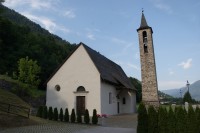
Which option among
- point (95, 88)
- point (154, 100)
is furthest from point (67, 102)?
point (154, 100)

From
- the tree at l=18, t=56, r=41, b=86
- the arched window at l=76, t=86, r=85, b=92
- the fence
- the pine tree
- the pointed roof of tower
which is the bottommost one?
the pine tree

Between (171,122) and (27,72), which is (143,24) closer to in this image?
(27,72)

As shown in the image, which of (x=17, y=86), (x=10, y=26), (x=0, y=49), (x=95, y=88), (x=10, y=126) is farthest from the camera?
(x=10, y=26)

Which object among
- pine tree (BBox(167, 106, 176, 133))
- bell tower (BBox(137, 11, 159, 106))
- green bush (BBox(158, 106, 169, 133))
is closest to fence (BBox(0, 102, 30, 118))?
green bush (BBox(158, 106, 169, 133))

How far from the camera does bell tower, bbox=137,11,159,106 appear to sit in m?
32.6

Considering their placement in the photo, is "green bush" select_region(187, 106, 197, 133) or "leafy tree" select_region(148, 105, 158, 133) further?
"leafy tree" select_region(148, 105, 158, 133)

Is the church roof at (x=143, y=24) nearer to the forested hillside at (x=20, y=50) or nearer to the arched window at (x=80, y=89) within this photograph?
the arched window at (x=80, y=89)

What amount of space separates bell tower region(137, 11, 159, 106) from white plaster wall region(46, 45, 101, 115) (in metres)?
6.72

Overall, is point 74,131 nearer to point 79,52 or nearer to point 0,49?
point 79,52

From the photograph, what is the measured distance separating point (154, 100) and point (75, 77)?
1039 centimetres

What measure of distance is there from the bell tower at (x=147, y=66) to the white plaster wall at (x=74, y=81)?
22.1 feet

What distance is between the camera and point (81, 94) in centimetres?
3103

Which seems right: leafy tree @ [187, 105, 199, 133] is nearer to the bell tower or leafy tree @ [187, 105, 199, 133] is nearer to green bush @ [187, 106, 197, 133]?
green bush @ [187, 106, 197, 133]

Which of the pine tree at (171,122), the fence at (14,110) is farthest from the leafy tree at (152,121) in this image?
the fence at (14,110)
